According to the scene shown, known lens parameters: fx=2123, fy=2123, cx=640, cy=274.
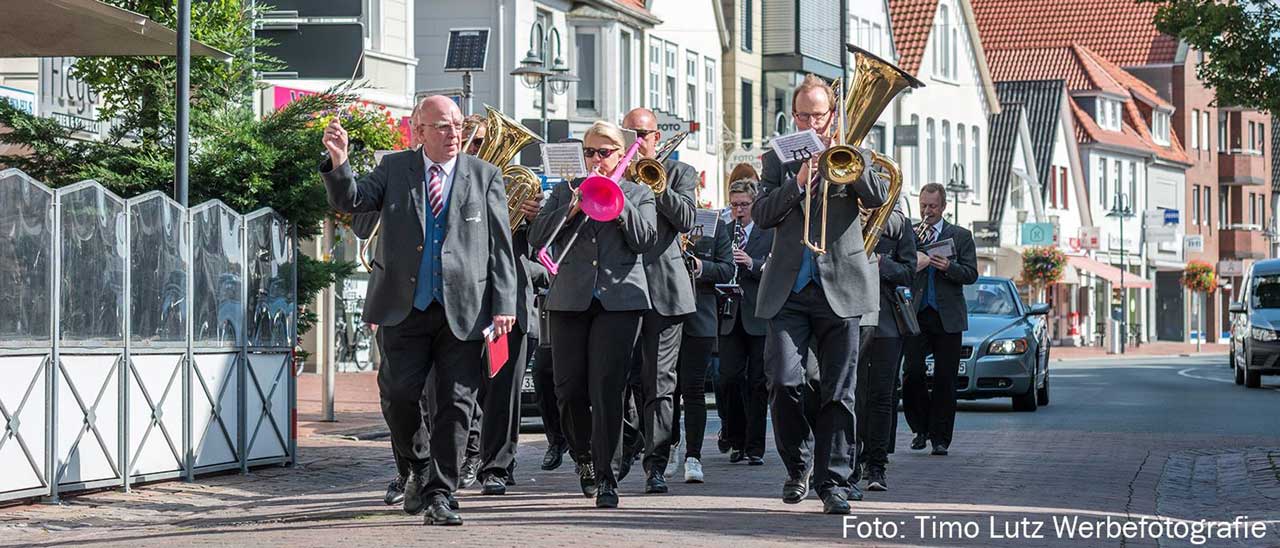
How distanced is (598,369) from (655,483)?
3.62ft

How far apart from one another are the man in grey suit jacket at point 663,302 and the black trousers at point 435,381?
1582 millimetres

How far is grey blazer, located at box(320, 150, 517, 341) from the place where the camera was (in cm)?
896

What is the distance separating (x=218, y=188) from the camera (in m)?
13.4

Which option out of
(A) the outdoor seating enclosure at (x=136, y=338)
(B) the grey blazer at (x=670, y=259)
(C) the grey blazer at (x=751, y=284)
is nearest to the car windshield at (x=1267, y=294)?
(C) the grey blazer at (x=751, y=284)

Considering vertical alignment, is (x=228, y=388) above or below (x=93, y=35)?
below

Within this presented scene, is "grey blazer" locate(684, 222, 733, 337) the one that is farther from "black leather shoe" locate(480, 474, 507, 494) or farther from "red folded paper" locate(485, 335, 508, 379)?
"red folded paper" locate(485, 335, 508, 379)

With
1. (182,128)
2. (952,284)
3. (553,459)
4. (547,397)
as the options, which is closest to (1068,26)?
(952,284)

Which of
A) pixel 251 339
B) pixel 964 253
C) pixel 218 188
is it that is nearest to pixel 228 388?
pixel 251 339

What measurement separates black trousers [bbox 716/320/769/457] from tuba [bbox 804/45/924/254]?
2933mm

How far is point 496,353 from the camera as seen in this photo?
A: 920 cm

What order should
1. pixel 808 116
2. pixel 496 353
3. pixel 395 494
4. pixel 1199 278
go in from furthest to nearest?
Result: pixel 1199 278 → pixel 395 494 → pixel 808 116 → pixel 496 353

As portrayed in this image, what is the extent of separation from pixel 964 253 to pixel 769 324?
463 centimetres

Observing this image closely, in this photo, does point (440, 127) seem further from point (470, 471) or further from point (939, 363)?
point (939, 363)

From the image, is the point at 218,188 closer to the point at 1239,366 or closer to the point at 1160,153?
the point at 1239,366
